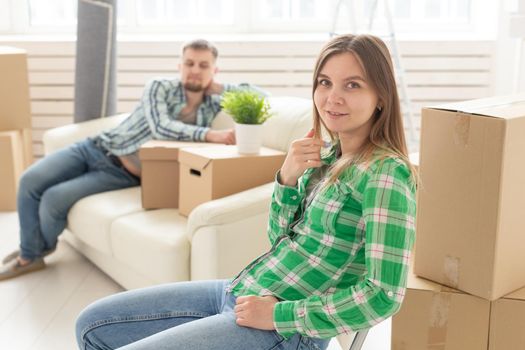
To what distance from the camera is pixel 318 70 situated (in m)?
1.60

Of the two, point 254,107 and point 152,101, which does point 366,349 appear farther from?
point 152,101

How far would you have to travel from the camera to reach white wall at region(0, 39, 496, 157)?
14.7 ft

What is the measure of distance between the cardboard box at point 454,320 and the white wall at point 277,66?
287cm

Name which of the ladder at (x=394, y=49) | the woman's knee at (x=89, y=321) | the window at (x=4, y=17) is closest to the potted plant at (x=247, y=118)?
the woman's knee at (x=89, y=321)

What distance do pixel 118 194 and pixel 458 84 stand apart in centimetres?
234

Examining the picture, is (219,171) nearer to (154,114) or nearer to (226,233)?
(226,233)

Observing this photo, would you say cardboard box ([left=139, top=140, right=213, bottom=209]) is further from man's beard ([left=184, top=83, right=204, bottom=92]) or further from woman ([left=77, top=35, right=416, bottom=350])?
woman ([left=77, top=35, right=416, bottom=350])

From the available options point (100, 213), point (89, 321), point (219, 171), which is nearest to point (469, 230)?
point (89, 321)

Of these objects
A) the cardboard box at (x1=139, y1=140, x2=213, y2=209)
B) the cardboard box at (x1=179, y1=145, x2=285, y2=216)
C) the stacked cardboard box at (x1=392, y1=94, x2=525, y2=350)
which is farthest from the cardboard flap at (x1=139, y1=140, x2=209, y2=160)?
the stacked cardboard box at (x1=392, y1=94, x2=525, y2=350)

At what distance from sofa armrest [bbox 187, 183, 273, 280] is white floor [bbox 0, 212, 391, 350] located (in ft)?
1.48

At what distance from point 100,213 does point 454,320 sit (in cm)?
172

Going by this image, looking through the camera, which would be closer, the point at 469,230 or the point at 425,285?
the point at 469,230

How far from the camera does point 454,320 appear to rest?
67.6 inches

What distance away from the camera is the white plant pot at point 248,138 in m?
2.79
